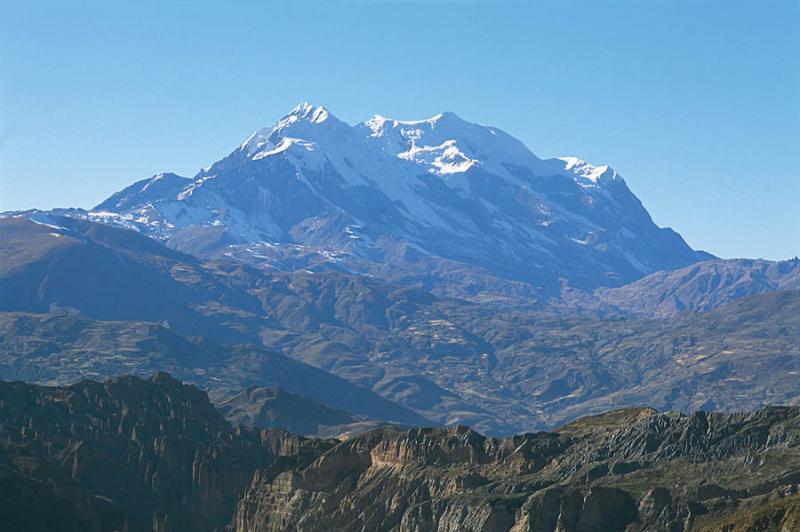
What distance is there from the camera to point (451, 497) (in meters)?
188

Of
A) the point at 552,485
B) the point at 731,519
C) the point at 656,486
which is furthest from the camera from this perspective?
the point at 552,485

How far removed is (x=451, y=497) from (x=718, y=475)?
32.5 metres

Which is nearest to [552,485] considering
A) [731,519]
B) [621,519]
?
[621,519]

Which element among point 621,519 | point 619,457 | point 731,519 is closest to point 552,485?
point 619,457

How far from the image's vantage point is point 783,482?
15925 centimetres

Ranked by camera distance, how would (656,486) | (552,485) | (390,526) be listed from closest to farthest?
(656,486), (552,485), (390,526)

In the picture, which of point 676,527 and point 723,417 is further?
point 723,417

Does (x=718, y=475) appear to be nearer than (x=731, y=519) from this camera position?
No

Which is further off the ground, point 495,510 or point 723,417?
point 723,417

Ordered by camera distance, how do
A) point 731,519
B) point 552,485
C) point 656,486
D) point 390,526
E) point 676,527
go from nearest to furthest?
point 731,519 → point 676,527 → point 656,486 → point 552,485 → point 390,526

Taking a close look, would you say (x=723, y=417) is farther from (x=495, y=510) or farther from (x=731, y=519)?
(x=731, y=519)

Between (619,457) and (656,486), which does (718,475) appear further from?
(619,457)

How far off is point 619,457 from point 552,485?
11.2m

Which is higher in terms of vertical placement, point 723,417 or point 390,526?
point 723,417
